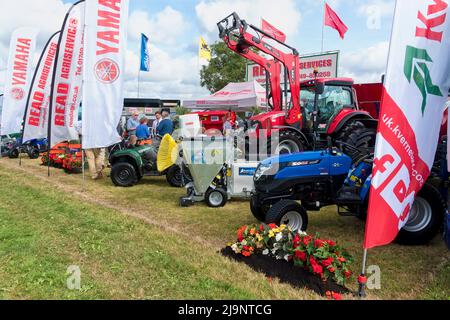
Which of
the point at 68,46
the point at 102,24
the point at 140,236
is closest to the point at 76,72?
the point at 68,46

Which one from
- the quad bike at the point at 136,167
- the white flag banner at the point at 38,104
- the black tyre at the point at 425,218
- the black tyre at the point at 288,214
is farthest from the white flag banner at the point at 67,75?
the black tyre at the point at 425,218

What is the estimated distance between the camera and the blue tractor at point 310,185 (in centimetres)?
491

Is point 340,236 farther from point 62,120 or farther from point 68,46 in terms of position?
point 68,46

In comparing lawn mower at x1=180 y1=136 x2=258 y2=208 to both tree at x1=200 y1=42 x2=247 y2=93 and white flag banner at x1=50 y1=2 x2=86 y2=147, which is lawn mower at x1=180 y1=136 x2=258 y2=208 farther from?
tree at x1=200 y1=42 x2=247 y2=93

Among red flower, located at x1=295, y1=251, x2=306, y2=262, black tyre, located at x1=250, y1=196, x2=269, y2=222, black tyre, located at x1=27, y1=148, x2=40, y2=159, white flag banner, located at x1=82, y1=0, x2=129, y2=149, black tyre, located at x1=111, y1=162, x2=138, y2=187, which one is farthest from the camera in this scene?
black tyre, located at x1=27, y1=148, x2=40, y2=159

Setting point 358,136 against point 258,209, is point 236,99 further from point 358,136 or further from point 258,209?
point 258,209

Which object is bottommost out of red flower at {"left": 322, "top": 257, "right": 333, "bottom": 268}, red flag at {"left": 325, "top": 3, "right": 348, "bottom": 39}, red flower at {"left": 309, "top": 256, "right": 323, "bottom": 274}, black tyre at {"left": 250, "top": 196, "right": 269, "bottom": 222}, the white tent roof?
red flower at {"left": 309, "top": 256, "right": 323, "bottom": 274}

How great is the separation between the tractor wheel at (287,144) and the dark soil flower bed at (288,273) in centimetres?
489

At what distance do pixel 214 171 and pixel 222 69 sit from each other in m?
25.3

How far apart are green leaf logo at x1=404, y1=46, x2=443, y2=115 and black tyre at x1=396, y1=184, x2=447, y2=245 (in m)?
1.78

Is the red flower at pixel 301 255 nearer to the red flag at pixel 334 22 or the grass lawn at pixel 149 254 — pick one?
the grass lawn at pixel 149 254

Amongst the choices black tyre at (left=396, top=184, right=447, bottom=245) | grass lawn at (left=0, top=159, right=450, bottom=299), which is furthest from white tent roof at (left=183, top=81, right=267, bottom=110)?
black tyre at (left=396, top=184, right=447, bottom=245)

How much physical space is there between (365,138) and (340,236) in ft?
10.1

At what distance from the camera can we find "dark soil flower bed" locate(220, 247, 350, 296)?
3.43m
